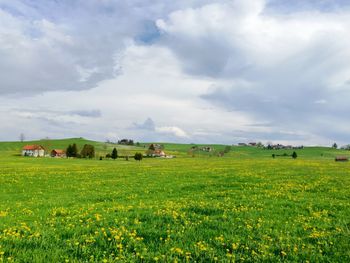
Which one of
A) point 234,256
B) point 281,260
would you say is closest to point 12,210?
point 234,256

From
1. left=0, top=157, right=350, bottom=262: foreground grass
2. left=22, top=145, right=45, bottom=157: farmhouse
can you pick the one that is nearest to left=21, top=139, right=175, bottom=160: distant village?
left=22, top=145, right=45, bottom=157: farmhouse

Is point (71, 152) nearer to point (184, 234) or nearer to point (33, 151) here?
point (33, 151)

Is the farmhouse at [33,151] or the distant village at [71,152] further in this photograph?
the farmhouse at [33,151]

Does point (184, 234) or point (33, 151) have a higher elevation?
point (184, 234)

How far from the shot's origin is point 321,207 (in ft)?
47.4

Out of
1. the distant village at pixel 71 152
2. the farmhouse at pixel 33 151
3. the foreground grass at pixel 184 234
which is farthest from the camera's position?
the farmhouse at pixel 33 151

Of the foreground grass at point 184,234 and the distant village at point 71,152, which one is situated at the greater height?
the foreground grass at point 184,234

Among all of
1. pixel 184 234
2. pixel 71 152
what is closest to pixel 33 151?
pixel 71 152

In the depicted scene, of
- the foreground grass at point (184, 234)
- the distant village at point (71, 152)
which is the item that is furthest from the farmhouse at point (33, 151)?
the foreground grass at point (184, 234)

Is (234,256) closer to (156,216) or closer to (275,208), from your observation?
(156,216)

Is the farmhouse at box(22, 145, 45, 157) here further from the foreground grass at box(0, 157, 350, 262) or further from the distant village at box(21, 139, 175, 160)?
the foreground grass at box(0, 157, 350, 262)

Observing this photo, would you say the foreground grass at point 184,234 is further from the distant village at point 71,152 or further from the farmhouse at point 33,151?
the farmhouse at point 33,151

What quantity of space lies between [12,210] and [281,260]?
12534 millimetres

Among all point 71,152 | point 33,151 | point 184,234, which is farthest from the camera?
point 33,151
